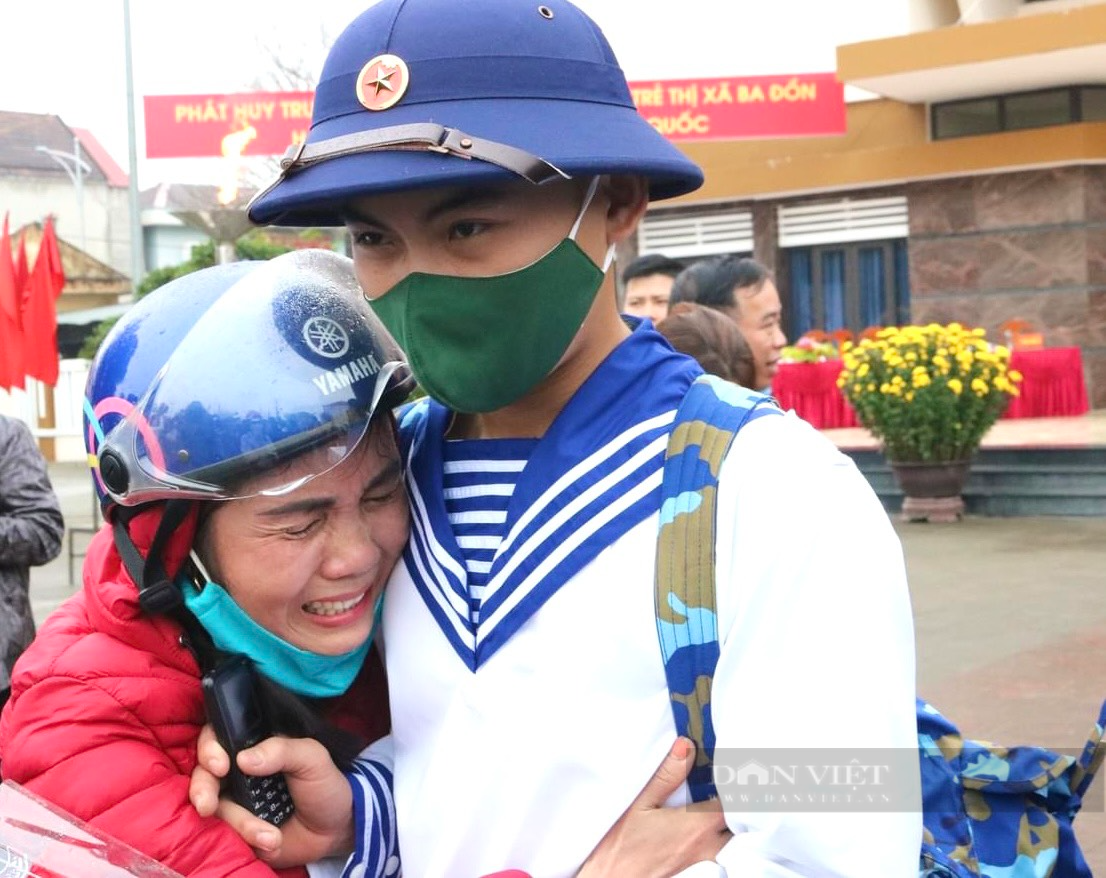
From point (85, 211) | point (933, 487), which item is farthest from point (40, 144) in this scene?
point (933, 487)

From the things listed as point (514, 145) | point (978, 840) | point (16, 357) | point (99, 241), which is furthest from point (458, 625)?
point (99, 241)

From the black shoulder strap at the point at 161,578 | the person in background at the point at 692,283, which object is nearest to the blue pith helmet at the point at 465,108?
the black shoulder strap at the point at 161,578

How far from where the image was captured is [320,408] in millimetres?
1688

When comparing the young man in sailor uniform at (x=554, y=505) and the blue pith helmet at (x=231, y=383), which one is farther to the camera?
the blue pith helmet at (x=231, y=383)

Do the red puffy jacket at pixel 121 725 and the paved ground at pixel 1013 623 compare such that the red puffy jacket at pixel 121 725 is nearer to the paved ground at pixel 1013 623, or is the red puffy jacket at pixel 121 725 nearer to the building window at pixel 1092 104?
the paved ground at pixel 1013 623

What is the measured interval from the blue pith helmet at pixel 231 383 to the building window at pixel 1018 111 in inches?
728

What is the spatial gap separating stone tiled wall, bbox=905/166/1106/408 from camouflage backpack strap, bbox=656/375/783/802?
17660 mm

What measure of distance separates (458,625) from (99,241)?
130 feet

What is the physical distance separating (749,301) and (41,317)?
5.80 meters

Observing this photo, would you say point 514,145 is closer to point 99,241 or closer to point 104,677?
point 104,677

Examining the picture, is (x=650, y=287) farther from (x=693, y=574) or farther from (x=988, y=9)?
(x=988, y=9)

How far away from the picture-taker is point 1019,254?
18500 millimetres

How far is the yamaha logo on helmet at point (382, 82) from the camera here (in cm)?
151

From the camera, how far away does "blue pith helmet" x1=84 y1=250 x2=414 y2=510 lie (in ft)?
5.49
